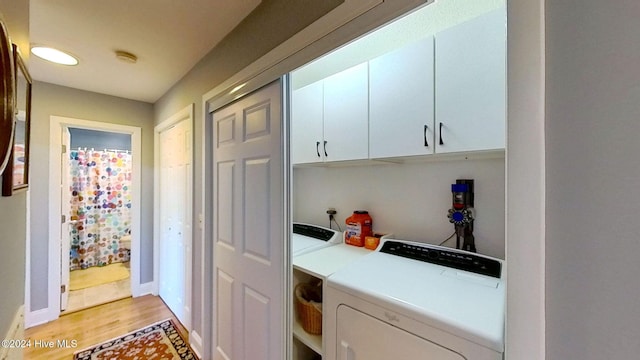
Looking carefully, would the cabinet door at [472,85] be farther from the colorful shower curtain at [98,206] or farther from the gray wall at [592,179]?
the colorful shower curtain at [98,206]

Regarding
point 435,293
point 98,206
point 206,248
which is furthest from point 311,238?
point 98,206

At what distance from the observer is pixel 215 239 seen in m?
1.79

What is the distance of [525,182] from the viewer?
21.7 inches

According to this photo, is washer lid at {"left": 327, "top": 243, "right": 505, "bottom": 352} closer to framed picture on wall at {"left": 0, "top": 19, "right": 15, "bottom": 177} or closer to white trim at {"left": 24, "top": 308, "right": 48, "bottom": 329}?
framed picture on wall at {"left": 0, "top": 19, "right": 15, "bottom": 177}

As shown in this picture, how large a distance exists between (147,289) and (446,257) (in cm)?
330

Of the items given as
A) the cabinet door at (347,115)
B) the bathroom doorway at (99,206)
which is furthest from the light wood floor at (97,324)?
the cabinet door at (347,115)

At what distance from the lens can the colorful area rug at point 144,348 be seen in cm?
194

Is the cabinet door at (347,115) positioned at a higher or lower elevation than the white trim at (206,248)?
higher

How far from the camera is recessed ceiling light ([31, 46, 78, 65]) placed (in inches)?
68.9

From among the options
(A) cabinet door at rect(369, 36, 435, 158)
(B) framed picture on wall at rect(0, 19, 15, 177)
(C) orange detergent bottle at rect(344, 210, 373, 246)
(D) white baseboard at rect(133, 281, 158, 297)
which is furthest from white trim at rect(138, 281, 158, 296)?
(A) cabinet door at rect(369, 36, 435, 158)

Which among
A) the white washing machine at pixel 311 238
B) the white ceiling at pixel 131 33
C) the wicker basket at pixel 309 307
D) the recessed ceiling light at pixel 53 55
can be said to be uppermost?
the white ceiling at pixel 131 33

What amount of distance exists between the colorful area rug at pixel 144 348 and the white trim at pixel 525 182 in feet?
7.40

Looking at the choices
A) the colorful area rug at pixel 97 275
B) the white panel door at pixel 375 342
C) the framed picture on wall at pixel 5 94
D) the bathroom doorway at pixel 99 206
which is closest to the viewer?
the framed picture on wall at pixel 5 94

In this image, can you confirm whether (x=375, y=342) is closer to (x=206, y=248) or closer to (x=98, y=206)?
(x=206, y=248)
